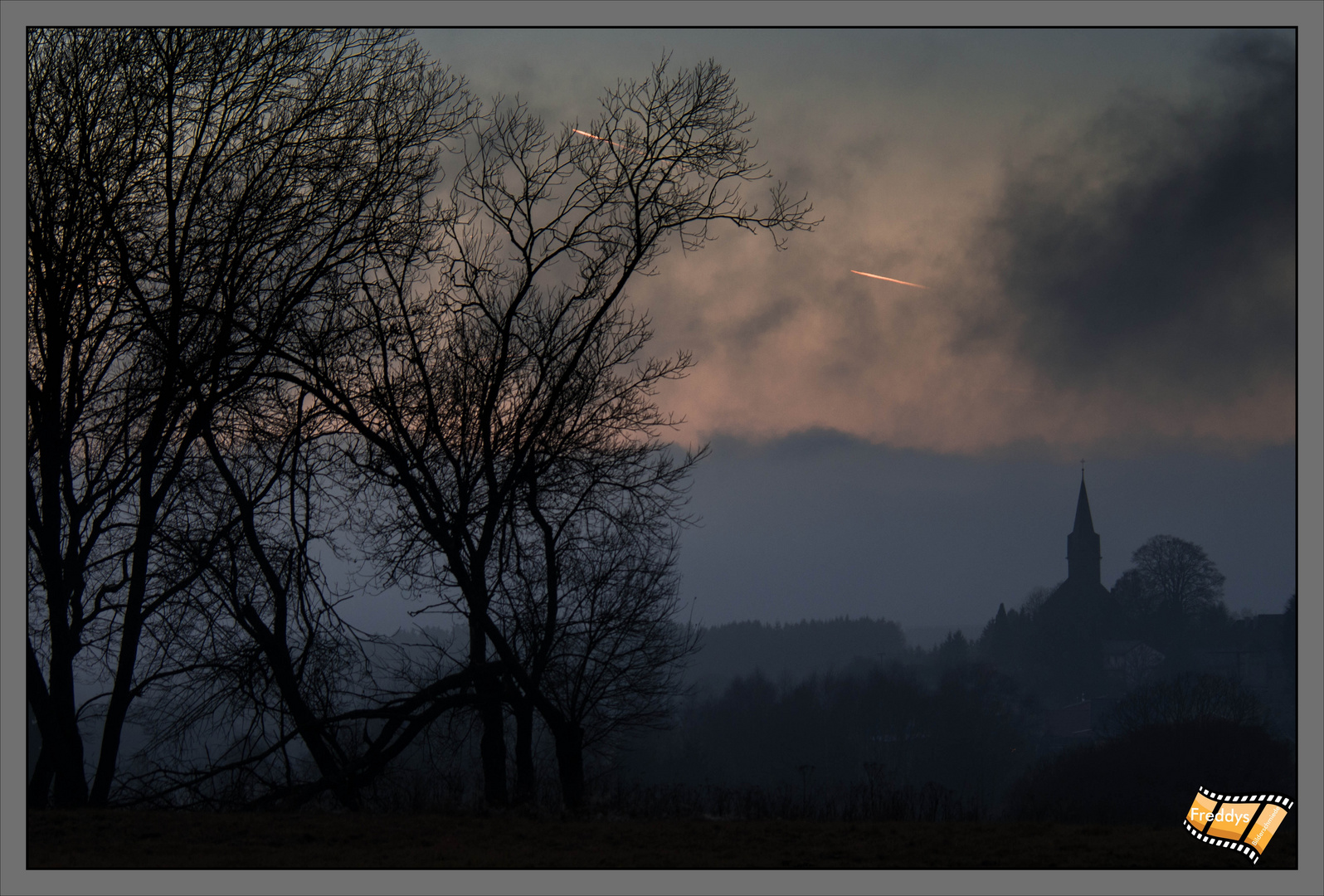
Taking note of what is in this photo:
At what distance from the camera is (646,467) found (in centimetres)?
1077

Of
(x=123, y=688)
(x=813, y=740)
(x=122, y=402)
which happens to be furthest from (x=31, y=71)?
(x=813, y=740)

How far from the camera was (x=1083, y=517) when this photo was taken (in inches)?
4031

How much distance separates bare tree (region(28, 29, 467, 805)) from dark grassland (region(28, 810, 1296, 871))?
2.65 metres

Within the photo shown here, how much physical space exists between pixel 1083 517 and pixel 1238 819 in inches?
4202

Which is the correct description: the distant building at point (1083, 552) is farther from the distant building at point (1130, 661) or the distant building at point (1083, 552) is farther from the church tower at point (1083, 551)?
the distant building at point (1130, 661)

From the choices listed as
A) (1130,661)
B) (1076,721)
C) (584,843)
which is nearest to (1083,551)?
(1130,661)

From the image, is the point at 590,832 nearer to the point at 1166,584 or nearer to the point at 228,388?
the point at 228,388

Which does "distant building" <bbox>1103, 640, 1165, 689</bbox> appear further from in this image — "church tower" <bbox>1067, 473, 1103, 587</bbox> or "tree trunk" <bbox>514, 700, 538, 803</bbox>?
"tree trunk" <bbox>514, 700, 538, 803</bbox>

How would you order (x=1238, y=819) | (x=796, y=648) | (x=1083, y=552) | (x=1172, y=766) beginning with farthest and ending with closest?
(x=1083, y=552), (x=796, y=648), (x=1172, y=766), (x=1238, y=819)

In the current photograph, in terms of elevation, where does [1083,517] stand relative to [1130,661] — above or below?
above

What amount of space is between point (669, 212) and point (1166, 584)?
49479 millimetres

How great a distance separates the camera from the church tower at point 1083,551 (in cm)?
9201

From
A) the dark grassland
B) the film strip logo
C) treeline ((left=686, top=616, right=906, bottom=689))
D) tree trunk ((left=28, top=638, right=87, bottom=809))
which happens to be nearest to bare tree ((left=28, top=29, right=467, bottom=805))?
tree trunk ((left=28, top=638, right=87, bottom=809))

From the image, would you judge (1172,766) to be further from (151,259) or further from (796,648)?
(796,648)
